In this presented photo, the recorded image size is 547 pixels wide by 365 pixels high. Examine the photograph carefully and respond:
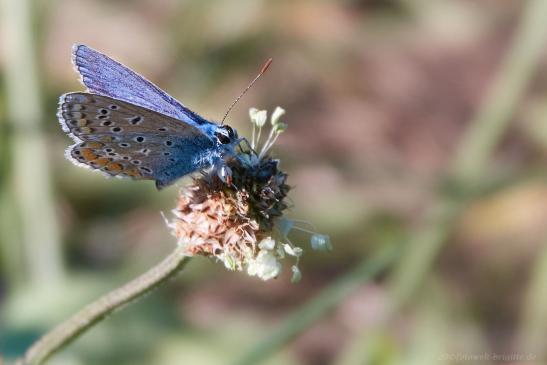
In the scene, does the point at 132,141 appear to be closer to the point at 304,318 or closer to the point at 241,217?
the point at 241,217

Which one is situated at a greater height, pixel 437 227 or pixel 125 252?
pixel 437 227

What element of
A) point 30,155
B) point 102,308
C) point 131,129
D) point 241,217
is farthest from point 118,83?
point 30,155

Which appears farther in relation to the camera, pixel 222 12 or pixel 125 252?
pixel 222 12

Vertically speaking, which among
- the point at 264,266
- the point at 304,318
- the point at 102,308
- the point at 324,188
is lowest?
the point at 324,188

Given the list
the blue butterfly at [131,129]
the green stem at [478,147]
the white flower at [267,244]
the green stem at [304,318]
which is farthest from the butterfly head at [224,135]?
the green stem at [478,147]

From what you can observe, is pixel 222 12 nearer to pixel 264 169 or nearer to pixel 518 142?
pixel 518 142

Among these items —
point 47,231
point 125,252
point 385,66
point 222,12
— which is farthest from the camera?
point 385,66

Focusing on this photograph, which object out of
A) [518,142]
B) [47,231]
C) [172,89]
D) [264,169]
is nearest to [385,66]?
[518,142]
